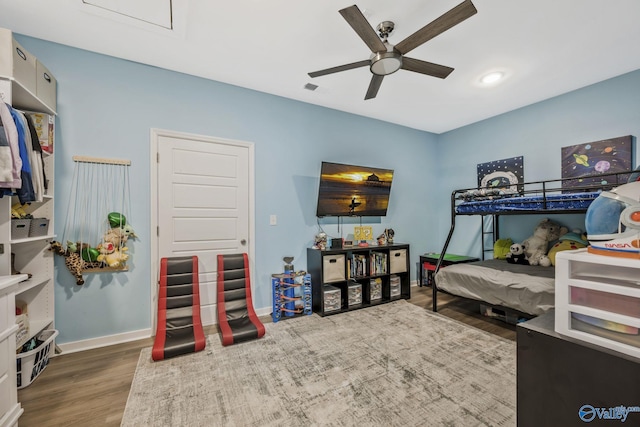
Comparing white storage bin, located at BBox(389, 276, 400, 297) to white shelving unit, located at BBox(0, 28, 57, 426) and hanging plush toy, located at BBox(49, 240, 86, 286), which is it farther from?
white shelving unit, located at BBox(0, 28, 57, 426)

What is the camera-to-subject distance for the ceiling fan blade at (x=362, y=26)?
1.58 meters

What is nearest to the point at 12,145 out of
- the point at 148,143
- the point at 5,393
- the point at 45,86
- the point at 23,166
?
the point at 23,166

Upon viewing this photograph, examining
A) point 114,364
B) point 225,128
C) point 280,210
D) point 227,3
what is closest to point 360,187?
point 280,210

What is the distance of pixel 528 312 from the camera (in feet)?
7.93

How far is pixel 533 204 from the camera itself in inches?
107

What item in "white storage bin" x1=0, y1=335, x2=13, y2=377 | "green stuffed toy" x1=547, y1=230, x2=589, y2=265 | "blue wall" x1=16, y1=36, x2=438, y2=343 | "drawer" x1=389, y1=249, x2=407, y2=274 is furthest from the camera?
"drawer" x1=389, y1=249, x2=407, y2=274

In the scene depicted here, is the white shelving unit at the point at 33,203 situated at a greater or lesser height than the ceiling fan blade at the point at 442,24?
lesser

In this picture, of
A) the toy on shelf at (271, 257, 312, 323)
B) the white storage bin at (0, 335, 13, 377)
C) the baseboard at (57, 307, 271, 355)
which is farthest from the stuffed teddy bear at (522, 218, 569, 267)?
the white storage bin at (0, 335, 13, 377)

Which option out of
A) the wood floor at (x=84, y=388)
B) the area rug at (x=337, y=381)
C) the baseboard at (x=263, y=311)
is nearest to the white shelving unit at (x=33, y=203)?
the wood floor at (x=84, y=388)

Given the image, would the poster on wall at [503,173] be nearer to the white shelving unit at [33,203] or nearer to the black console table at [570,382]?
the black console table at [570,382]

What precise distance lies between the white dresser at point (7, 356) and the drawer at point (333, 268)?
96.6 inches

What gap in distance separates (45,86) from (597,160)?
217 inches

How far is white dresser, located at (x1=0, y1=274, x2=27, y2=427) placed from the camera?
1380 mm
